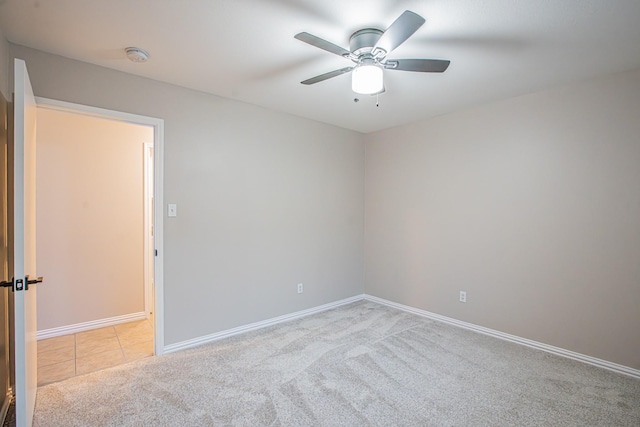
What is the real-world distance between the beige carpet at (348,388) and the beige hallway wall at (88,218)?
139 centimetres

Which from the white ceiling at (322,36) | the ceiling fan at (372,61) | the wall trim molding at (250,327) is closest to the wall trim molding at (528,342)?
the wall trim molding at (250,327)

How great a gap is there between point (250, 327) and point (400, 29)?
3.10 meters

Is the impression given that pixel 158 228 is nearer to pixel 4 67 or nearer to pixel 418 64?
pixel 4 67

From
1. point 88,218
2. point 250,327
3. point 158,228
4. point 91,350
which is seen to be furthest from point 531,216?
point 88,218

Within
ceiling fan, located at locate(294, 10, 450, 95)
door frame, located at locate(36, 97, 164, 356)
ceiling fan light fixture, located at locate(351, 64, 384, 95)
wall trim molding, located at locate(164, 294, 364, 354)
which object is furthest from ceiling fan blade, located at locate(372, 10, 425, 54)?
wall trim molding, located at locate(164, 294, 364, 354)

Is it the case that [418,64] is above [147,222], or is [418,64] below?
above

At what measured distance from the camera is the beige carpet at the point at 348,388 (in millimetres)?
2033

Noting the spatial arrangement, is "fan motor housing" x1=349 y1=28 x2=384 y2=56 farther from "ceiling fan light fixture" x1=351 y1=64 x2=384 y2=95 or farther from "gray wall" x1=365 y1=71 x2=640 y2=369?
"gray wall" x1=365 y1=71 x2=640 y2=369

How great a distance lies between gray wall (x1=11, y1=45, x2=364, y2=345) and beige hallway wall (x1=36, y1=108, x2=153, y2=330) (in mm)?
1288

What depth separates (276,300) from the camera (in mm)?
3725

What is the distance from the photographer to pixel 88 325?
3.61 m

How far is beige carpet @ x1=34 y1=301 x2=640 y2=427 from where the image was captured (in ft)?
6.67

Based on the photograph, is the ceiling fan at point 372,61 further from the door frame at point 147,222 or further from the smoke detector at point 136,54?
the door frame at point 147,222

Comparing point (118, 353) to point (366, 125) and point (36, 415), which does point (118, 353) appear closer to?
point (36, 415)
